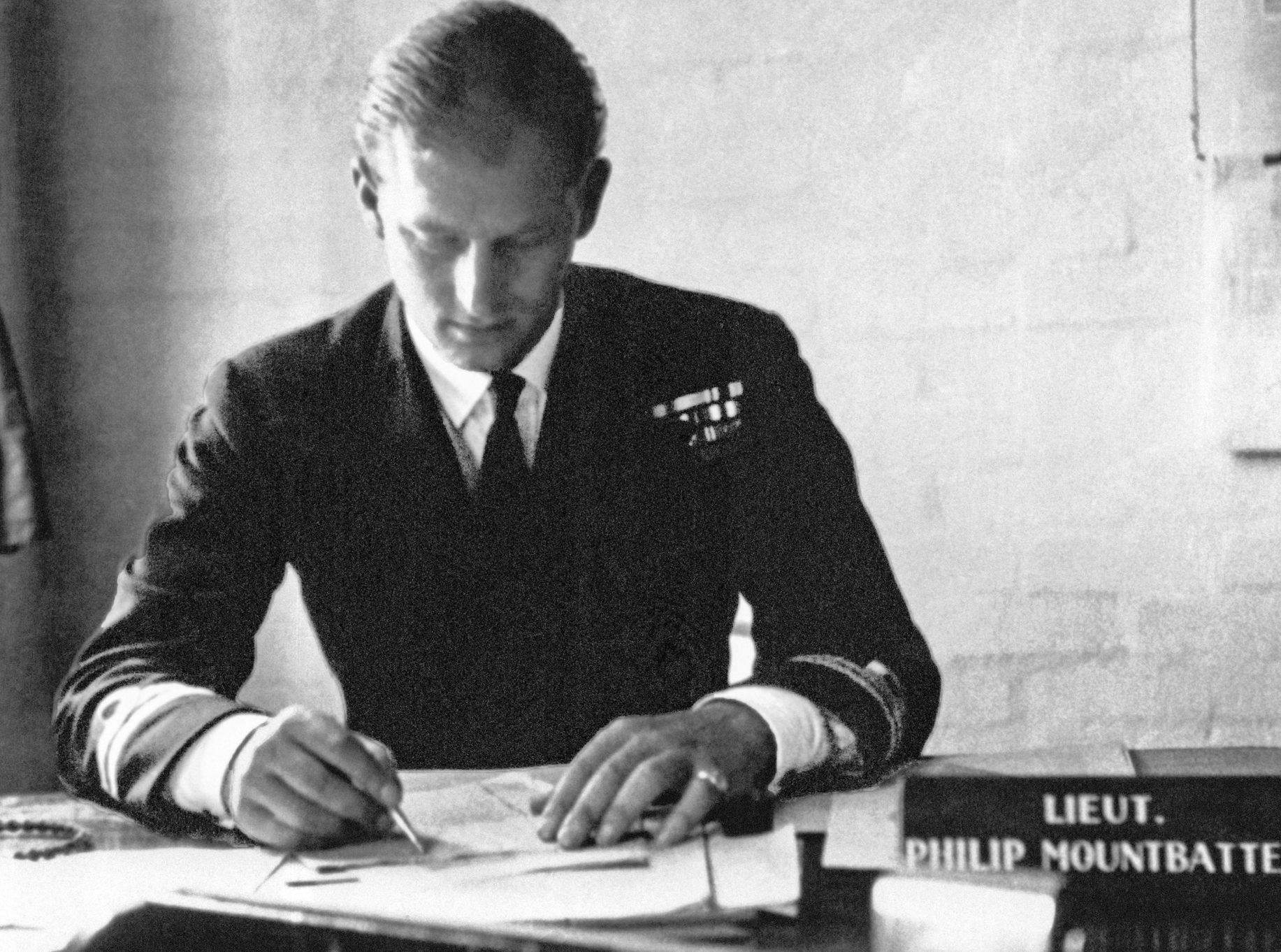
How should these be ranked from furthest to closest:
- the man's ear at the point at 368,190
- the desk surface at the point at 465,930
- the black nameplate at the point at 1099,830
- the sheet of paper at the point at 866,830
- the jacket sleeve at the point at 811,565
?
the man's ear at the point at 368,190
the jacket sleeve at the point at 811,565
the sheet of paper at the point at 866,830
the black nameplate at the point at 1099,830
the desk surface at the point at 465,930

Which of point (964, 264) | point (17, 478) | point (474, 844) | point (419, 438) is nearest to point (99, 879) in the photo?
point (474, 844)

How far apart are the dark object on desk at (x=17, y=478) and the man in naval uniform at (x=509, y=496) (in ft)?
1.64

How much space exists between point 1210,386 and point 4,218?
1515 mm

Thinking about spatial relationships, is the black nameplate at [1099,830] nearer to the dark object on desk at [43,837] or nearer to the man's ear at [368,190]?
the dark object on desk at [43,837]

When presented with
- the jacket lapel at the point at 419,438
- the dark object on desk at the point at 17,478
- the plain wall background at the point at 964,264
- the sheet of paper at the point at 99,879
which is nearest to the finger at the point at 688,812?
the sheet of paper at the point at 99,879

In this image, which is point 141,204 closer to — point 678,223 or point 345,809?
point 678,223

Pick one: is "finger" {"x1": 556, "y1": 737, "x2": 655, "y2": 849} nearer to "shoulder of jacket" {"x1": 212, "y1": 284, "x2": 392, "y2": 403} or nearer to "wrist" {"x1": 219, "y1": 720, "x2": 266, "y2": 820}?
"wrist" {"x1": 219, "y1": 720, "x2": 266, "y2": 820}

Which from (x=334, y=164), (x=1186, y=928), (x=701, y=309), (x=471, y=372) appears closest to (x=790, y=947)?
(x=1186, y=928)

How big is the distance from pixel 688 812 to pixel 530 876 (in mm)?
120

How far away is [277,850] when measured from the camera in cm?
95

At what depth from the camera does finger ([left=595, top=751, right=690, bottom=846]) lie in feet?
3.04

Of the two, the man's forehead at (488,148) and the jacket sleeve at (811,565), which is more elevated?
the man's forehead at (488,148)

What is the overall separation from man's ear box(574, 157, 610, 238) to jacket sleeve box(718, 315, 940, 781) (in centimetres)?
22

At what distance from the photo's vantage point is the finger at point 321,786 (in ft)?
3.07
